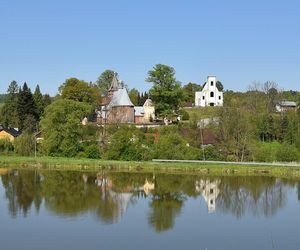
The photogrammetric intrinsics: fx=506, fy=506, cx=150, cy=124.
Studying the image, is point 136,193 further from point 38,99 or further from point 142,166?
point 38,99

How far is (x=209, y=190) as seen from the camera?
33000 millimetres

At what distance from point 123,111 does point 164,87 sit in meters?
6.01

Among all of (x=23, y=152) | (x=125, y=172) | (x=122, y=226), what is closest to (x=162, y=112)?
(x=23, y=152)

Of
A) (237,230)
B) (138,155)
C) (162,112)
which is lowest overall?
(237,230)

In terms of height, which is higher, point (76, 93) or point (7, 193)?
point (76, 93)

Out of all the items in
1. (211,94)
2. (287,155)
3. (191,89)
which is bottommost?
(287,155)

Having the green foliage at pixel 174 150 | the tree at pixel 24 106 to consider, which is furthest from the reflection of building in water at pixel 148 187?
the tree at pixel 24 106

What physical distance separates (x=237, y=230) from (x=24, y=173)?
2313cm

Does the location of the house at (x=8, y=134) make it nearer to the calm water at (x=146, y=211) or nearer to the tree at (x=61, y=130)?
the tree at (x=61, y=130)

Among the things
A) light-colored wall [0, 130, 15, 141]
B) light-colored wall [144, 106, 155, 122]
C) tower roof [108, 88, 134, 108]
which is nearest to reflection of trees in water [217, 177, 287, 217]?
tower roof [108, 88, 134, 108]

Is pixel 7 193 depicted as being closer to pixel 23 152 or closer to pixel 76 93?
pixel 23 152

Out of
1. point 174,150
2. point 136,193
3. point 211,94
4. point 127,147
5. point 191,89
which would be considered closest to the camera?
point 136,193

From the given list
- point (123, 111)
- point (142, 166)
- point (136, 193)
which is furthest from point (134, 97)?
point (136, 193)

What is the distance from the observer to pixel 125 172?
136 feet
